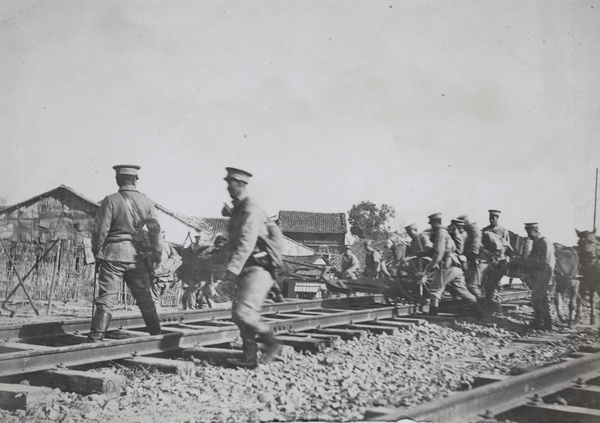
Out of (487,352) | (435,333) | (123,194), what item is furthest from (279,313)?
(123,194)

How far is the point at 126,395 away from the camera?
398 centimetres

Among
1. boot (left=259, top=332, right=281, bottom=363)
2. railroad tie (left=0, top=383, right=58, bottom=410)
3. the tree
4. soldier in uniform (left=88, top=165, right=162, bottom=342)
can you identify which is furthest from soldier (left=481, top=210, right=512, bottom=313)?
the tree

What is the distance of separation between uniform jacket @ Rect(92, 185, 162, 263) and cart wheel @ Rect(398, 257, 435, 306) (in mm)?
6095

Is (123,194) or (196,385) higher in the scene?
(123,194)

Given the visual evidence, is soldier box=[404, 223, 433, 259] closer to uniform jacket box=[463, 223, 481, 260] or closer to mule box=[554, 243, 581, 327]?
uniform jacket box=[463, 223, 481, 260]

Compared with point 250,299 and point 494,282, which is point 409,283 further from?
point 250,299

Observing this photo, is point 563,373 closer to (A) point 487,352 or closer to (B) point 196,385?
(A) point 487,352

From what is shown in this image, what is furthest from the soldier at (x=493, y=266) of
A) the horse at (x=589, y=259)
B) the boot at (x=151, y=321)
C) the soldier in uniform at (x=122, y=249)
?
the soldier in uniform at (x=122, y=249)

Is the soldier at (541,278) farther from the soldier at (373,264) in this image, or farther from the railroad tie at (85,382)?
the soldier at (373,264)

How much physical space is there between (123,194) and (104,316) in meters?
1.30

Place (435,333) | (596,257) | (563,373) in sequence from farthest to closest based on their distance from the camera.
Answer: (596,257), (435,333), (563,373)

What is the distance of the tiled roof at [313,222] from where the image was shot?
5169cm

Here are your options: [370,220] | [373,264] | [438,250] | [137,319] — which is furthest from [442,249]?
[370,220]

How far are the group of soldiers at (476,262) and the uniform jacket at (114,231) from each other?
232 inches
